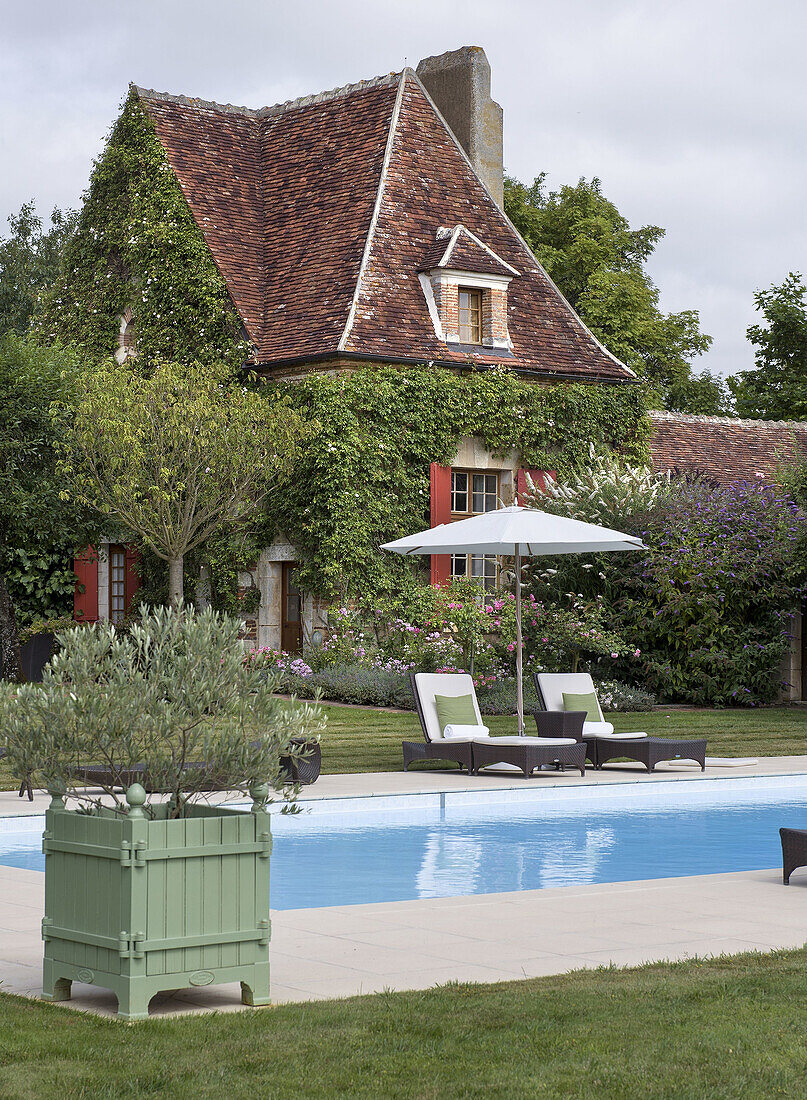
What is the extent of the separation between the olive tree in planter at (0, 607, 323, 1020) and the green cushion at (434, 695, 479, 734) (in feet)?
30.6

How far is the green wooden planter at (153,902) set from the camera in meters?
5.32

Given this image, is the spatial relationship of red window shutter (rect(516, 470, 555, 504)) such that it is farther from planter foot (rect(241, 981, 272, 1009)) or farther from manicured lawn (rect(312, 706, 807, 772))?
planter foot (rect(241, 981, 272, 1009))

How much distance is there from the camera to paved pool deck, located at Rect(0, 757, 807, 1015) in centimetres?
584

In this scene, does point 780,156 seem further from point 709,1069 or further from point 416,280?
point 709,1069

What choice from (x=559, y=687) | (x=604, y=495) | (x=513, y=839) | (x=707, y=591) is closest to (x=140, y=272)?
(x=604, y=495)

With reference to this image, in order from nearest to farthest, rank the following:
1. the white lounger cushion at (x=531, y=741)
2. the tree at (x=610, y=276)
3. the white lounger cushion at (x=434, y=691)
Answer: the white lounger cushion at (x=531, y=741) < the white lounger cushion at (x=434, y=691) < the tree at (x=610, y=276)

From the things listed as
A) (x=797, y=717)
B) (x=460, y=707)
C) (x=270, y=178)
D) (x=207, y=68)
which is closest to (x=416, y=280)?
(x=270, y=178)

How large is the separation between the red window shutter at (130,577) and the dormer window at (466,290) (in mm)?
6593

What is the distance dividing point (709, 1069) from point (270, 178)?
2424 cm

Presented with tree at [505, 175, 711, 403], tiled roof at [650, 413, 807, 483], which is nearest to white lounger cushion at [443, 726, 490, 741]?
tiled roof at [650, 413, 807, 483]

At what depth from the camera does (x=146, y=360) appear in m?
25.4

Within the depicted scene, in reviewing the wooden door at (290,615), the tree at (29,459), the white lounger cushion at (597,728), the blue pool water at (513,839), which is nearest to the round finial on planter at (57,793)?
the blue pool water at (513,839)

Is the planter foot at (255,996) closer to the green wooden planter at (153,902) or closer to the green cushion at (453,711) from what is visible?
the green wooden planter at (153,902)

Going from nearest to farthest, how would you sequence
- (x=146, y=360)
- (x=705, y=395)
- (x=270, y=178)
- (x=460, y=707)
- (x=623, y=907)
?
(x=623, y=907) < (x=460, y=707) < (x=146, y=360) < (x=270, y=178) < (x=705, y=395)
